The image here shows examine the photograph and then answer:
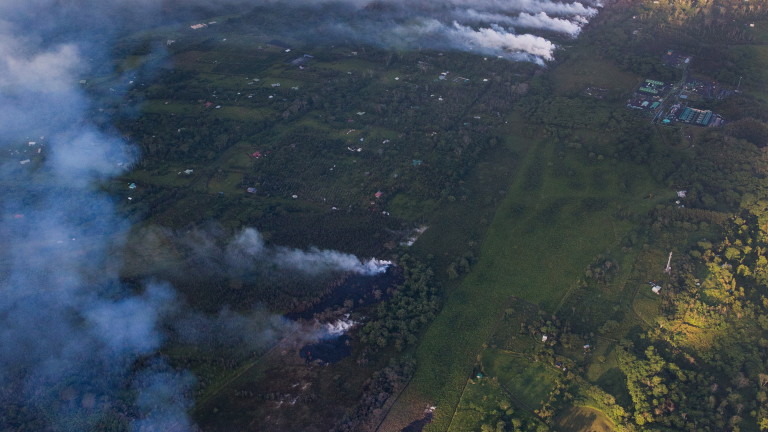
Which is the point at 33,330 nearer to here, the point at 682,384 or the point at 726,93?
the point at 682,384

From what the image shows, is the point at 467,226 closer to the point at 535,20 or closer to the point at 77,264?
the point at 77,264

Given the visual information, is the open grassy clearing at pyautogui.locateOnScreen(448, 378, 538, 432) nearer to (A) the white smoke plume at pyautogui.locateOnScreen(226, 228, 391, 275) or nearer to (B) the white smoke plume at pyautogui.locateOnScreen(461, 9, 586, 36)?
(A) the white smoke plume at pyautogui.locateOnScreen(226, 228, 391, 275)

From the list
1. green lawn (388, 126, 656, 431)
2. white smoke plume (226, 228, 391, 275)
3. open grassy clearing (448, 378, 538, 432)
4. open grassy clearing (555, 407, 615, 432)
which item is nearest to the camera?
open grassy clearing (555, 407, 615, 432)

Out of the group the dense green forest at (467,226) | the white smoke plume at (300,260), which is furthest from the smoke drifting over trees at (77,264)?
the dense green forest at (467,226)

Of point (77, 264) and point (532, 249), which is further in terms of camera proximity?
point (532, 249)

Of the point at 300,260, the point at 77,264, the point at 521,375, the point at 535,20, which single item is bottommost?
the point at 77,264

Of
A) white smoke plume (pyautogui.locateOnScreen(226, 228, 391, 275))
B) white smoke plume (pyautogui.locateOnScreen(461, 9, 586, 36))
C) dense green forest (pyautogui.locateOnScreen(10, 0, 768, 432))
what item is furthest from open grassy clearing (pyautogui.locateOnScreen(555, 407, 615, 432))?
white smoke plume (pyautogui.locateOnScreen(461, 9, 586, 36))

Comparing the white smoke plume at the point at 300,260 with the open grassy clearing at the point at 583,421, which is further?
the white smoke plume at the point at 300,260

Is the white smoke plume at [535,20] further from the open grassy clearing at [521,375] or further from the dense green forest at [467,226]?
the open grassy clearing at [521,375]

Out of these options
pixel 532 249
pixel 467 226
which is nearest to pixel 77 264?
pixel 467 226

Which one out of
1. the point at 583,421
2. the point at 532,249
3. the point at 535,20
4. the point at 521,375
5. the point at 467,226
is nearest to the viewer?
the point at 583,421

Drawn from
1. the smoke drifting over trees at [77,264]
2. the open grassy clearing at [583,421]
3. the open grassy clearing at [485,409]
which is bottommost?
the smoke drifting over trees at [77,264]
